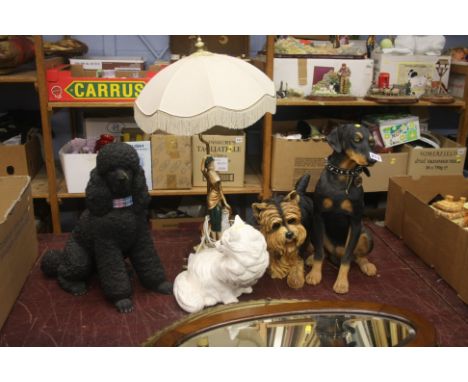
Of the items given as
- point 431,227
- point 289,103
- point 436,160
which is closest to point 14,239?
point 289,103

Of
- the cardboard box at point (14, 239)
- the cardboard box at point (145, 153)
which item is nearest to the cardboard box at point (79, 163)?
the cardboard box at point (145, 153)

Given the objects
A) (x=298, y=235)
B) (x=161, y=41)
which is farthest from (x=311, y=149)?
(x=161, y=41)

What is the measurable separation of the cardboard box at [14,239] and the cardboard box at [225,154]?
88 cm

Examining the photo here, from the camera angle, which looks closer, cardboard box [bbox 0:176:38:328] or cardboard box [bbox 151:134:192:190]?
cardboard box [bbox 0:176:38:328]

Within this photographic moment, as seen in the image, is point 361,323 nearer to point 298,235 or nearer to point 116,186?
point 298,235

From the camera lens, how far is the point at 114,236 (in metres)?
1.63

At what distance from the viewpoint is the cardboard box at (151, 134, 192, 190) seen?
2447mm

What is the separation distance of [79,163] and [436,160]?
186 cm

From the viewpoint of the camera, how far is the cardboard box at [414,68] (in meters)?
2.59

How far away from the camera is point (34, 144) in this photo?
8.81ft

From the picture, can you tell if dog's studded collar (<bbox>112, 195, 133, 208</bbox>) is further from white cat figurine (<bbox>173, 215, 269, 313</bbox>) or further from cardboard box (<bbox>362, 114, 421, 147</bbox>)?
cardboard box (<bbox>362, 114, 421, 147</bbox>)

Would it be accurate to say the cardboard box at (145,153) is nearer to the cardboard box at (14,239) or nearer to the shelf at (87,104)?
the shelf at (87,104)

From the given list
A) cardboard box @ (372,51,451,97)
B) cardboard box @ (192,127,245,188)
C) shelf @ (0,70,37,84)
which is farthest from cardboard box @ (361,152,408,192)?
shelf @ (0,70,37,84)

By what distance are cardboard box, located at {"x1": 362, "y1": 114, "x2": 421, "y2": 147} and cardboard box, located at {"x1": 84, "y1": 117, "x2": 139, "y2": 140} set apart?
1.34 m
